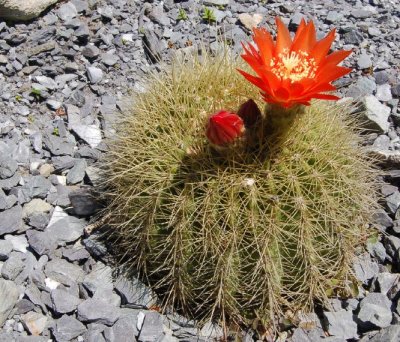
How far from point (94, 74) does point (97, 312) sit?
5.13ft

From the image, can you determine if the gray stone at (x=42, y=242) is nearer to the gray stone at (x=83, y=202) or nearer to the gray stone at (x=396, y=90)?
the gray stone at (x=83, y=202)

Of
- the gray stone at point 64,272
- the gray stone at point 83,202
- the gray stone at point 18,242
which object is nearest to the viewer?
the gray stone at point 64,272

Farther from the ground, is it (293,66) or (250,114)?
(293,66)

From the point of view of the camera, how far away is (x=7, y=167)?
123 inches

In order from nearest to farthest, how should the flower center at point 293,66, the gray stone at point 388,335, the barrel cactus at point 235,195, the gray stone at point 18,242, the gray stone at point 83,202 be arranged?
the flower center at point 293,66, the barrel cactus at point 235,195, the gray stone at point 388,335, the gray stone at point 18,242, the gray stone at point 83,202

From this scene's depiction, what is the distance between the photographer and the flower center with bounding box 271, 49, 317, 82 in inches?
83.6

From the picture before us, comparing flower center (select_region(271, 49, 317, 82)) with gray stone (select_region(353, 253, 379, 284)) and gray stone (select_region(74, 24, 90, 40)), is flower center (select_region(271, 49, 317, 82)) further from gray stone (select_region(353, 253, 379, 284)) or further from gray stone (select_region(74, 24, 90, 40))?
gray stone (select_region(74, 24, 90, 40))

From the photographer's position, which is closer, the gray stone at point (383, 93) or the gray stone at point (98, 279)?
the gray stone at point (98, 279)

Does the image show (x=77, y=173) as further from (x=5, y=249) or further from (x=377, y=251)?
(x=377, y=251)

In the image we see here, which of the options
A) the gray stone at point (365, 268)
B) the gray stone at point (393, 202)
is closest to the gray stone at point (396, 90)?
the gray stone at point (393, 202)

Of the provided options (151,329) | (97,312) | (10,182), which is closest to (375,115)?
(151,329)

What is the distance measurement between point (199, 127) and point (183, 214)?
14.0 inches

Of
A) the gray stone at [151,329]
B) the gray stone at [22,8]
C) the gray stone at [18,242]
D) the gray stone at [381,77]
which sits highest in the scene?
the gray stone at [22,8]

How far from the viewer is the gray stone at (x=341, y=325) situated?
2623mm
